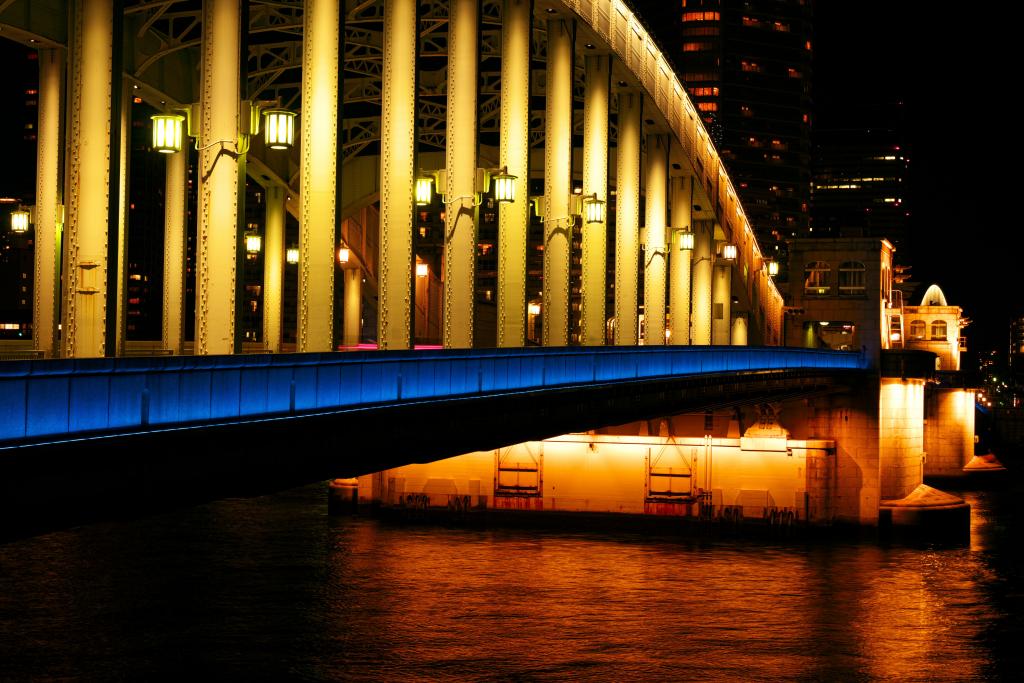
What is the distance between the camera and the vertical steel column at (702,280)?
72.0m

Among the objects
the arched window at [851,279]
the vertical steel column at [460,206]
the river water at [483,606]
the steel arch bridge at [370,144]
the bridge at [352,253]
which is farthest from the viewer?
the arched window at [851,279]

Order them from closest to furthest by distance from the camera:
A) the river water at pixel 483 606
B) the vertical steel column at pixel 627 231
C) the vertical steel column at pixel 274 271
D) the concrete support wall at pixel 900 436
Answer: the river water at pixel 483 606, the vertical steel column at pixel 274 271, the vertical steel column at pixel 627 231, the concrete support wall at pixel 900 436

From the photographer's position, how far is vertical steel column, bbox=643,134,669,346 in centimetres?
5622

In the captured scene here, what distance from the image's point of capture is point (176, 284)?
35.2 metres

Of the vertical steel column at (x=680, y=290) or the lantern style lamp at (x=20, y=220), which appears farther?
the vertical steel column at (x=680, y=290)

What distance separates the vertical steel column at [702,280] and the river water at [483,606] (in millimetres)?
13011

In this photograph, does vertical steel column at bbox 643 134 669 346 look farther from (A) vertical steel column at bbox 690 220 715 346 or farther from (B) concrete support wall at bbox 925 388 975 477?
(B) concrete support wall at bbox 925 388 975 477

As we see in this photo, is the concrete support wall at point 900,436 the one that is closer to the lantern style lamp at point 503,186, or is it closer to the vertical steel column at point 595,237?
the vertical steel column at point 595,237

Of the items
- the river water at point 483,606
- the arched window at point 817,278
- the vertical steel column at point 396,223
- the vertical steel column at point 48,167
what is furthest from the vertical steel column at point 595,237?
the arched window at point 817,278

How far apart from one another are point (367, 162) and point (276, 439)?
1981 inches

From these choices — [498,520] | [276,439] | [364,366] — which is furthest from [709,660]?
[498,520]

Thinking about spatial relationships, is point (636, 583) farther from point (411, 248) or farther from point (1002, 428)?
point (1002, 428)

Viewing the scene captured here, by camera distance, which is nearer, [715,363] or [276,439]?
[276,439]

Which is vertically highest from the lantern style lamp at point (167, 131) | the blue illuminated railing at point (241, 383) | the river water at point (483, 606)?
the lantern style lamp at point (167, 131)
